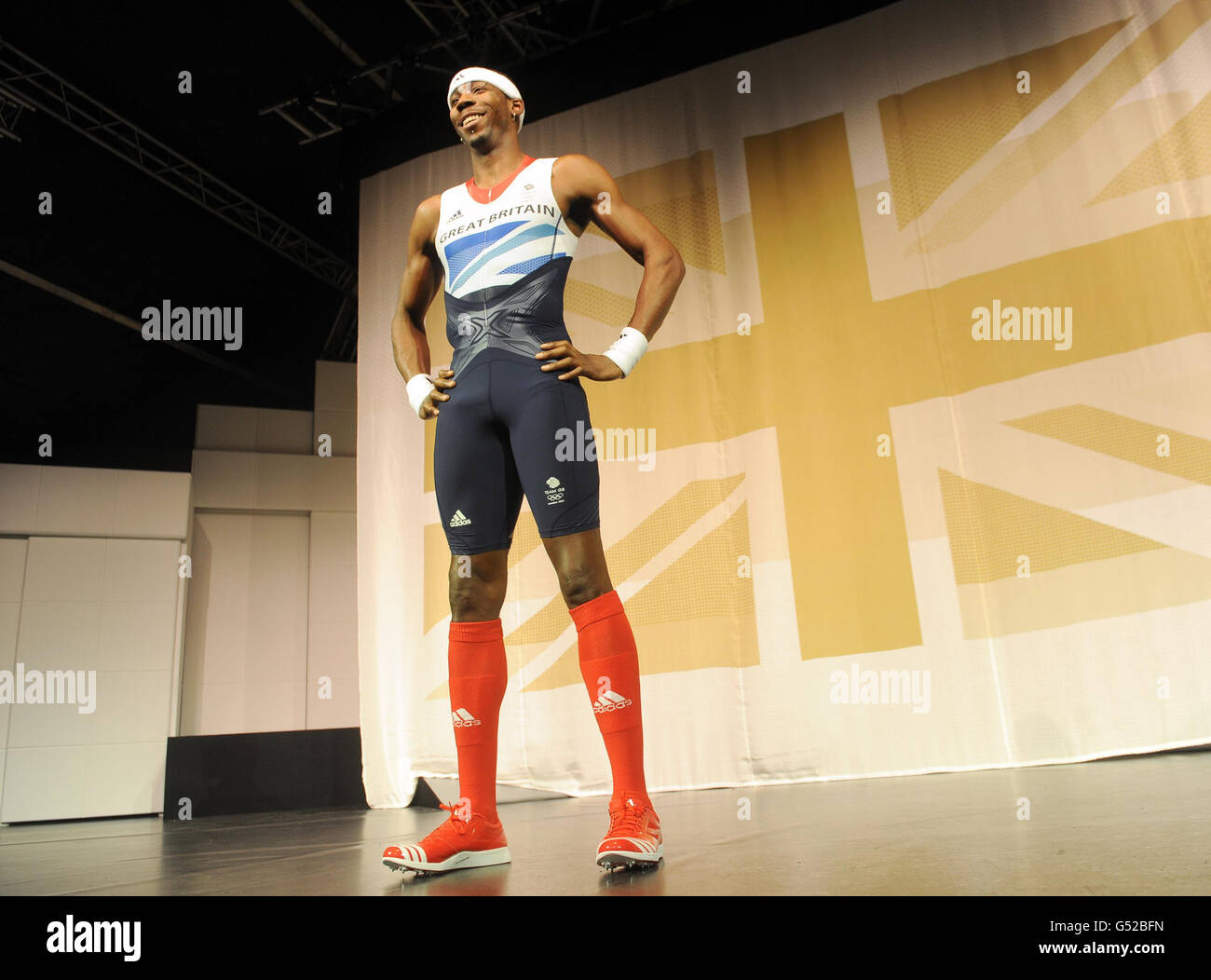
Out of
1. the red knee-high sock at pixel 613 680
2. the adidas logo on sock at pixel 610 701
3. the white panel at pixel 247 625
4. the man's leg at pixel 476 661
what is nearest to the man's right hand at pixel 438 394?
the man's leg at pixel 476 661

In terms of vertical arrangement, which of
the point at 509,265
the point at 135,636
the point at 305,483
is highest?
the point at 305,483

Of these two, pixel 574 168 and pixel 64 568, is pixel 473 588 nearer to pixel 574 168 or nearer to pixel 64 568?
pixel 574 168

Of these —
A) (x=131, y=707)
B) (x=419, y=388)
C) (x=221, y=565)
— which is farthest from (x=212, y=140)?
(x=419, y=388)

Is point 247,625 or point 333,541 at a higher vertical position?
point 333,541

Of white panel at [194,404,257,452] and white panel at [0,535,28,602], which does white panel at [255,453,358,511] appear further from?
white panel at [0,535,28,602]

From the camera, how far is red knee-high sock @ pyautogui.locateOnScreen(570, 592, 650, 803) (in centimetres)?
167

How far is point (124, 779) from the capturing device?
662cm

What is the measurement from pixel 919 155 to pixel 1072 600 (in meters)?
2.16

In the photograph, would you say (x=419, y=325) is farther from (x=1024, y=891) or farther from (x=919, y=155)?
(x=919, y=155)

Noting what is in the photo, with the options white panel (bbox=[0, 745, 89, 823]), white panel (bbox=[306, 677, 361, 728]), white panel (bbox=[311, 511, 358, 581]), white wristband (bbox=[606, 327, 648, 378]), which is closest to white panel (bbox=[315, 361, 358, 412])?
white panel (bbox=[311, 511, 358, 581])

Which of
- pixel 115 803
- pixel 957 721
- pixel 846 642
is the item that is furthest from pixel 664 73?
pixel 115 803

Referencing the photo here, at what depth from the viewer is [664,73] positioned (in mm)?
4703

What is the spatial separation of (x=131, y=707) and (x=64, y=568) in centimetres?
121

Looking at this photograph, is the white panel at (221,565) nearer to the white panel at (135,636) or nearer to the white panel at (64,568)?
the white panel at (135,636)
